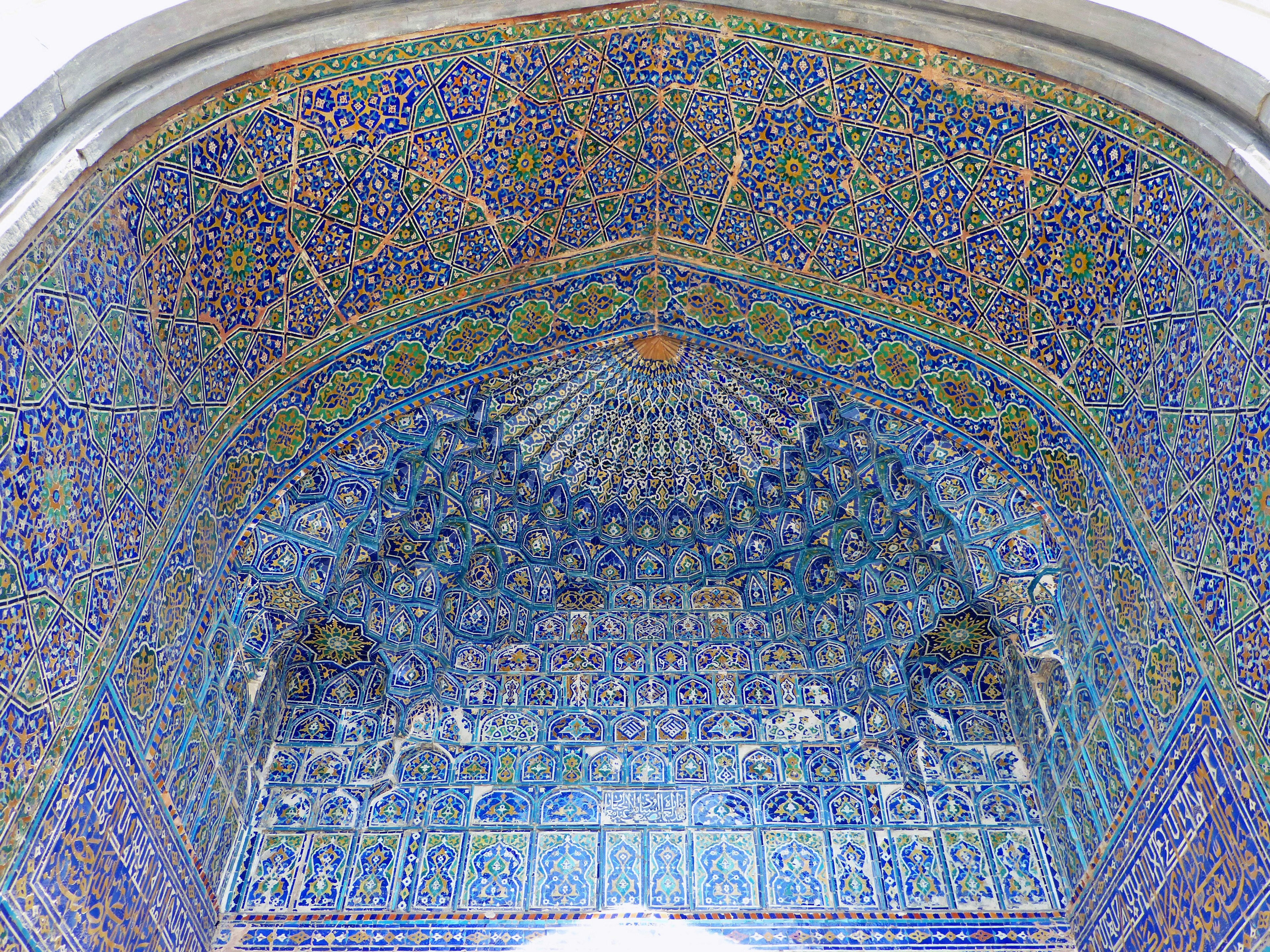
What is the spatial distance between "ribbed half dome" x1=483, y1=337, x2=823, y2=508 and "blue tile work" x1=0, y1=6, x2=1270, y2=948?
56 centimetres

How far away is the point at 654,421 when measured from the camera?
23.0 ft

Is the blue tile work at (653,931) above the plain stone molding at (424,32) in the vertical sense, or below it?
below

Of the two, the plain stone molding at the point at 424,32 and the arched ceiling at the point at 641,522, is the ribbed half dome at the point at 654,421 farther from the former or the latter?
the plain stone molding at the point at 424,32

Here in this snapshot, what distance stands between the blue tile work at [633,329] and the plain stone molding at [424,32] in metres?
0.12

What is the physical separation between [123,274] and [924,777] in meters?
4.79

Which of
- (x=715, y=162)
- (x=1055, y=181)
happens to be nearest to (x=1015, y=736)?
(x=1055, y=181)

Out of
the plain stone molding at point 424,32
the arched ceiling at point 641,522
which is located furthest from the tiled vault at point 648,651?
the plain stone molding at point 424,32

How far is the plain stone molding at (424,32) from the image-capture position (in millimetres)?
3811

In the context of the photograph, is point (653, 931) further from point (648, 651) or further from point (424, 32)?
point (424, 32)

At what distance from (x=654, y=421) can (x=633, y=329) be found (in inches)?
38.7

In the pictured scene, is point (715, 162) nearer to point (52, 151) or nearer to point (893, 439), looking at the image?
point (893, 439)

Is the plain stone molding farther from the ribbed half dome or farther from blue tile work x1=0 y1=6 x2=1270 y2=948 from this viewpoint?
the ribbed half dome

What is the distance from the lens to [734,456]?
700 centimetres

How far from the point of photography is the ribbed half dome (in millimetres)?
6609
